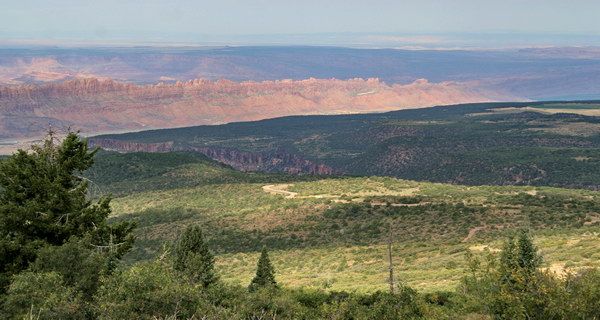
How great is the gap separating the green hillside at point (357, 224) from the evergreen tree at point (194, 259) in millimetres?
4939

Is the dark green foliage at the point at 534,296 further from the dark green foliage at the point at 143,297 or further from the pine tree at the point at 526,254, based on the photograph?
the dark green foliage at the point at 143,297

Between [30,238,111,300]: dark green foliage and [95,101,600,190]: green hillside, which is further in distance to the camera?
[95,101,600,190]: green hillside

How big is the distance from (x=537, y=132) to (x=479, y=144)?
43.7 feet

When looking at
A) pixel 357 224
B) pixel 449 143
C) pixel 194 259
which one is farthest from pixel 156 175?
pixel 194 259

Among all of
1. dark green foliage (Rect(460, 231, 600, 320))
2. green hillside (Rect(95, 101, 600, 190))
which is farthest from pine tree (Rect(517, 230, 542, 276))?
green hillside (Rect(95, 101, 600, 190))

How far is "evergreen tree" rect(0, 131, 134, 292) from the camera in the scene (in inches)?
1078

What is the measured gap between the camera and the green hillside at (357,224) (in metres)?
36.7

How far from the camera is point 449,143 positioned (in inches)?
4830

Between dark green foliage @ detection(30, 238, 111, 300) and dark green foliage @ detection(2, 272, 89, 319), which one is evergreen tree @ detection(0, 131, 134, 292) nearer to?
dark green foliage @ detection(30, 238, 111, 300)

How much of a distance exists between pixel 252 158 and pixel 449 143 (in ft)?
159

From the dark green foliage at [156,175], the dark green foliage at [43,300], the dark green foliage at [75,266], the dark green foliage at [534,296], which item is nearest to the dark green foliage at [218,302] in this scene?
the dark green foliage at [43,300]

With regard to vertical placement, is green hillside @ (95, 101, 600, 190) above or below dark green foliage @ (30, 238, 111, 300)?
below

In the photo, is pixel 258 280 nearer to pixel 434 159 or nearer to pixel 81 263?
pixel 81 263

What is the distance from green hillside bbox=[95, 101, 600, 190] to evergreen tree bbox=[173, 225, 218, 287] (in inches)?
2476
